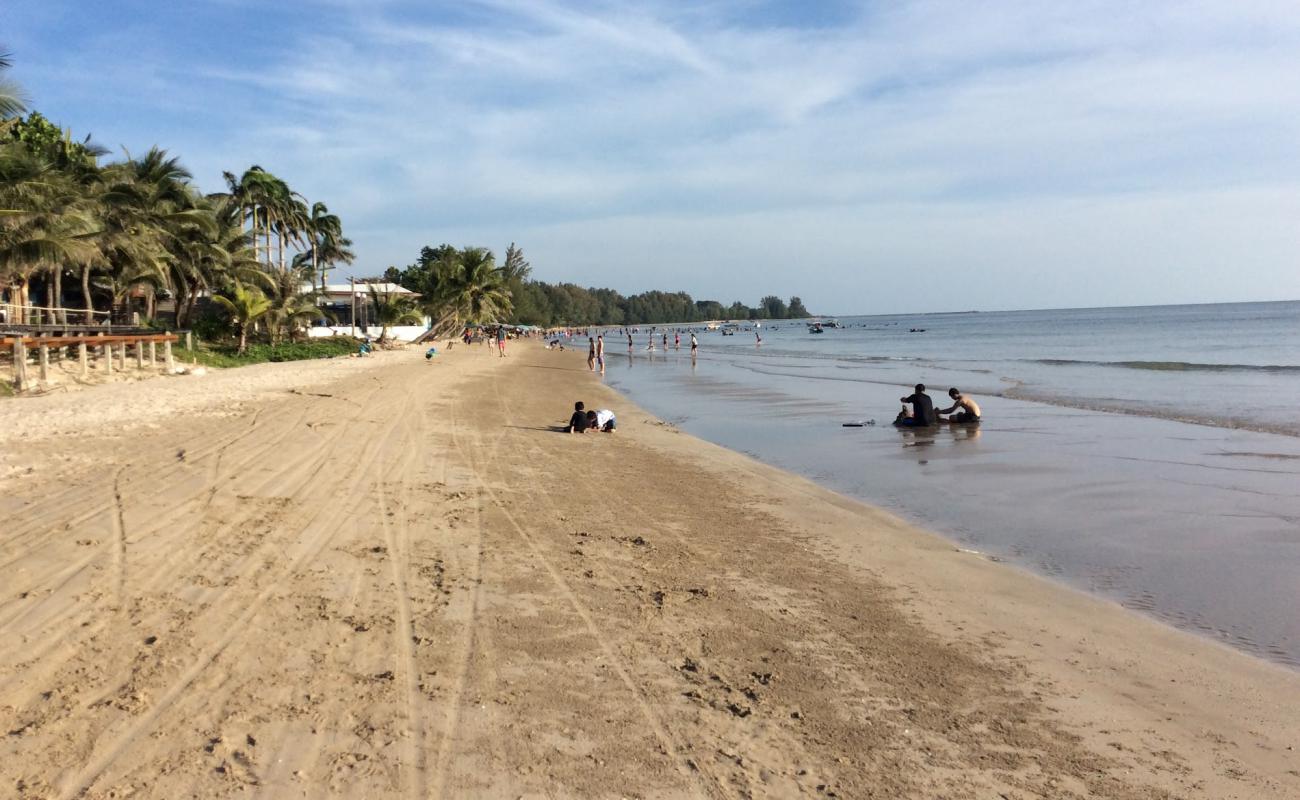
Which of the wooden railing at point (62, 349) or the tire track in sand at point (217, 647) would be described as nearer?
the tire track in sand at point (217, 647)

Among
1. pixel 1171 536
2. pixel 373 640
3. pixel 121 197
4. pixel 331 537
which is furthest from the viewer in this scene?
pixel 121 197

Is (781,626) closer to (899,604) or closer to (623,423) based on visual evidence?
(899,604)

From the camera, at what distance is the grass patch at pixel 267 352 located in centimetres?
2883

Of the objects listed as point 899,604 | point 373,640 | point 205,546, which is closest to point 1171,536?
point 899,604

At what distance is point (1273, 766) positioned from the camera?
3699 millimetres

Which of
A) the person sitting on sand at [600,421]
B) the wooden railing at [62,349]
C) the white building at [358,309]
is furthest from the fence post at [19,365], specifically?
the white building at [358,309]

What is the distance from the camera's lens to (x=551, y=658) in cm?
447

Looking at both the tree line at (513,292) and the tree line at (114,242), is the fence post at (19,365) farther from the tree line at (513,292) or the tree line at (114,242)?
the tree line at (513,292)

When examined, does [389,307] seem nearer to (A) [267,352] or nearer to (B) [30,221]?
(A) [267,352]

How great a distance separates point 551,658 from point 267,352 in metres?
33.5

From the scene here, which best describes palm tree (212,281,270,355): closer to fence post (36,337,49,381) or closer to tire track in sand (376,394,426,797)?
fence post (36,337,49,381)

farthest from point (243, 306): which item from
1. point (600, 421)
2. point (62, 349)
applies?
point (600, 421)

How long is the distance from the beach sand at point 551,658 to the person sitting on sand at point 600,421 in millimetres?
5817

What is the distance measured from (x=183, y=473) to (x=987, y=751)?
25.7 feet
